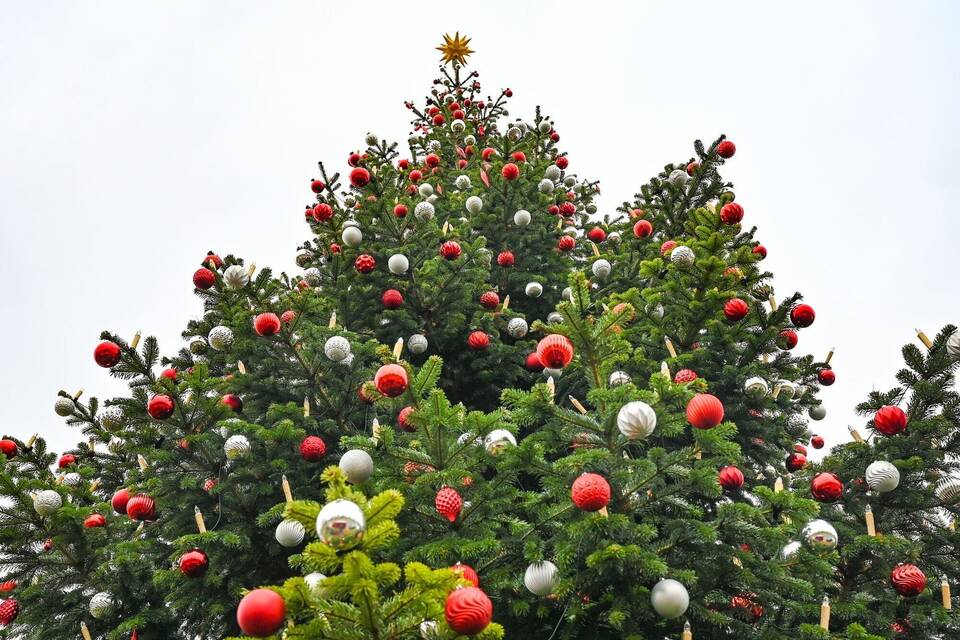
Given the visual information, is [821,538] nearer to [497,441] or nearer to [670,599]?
[670,599]

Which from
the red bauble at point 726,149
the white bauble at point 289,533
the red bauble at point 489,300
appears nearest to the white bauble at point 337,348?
the white bauble at point 289,533

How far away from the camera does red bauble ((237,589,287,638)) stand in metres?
2.34

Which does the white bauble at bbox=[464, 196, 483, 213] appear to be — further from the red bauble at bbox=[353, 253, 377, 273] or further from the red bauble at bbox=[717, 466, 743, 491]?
the red bauble at bbox=[717, 466, 743, 491]

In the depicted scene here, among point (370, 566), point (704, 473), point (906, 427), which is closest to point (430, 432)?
point (370, 566)

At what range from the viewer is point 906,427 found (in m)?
4.53

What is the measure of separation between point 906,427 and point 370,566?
4.21 metres

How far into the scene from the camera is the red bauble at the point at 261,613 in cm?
234

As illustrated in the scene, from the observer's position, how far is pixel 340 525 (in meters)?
2.26

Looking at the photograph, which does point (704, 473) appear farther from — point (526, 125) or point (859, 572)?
point (526, 125)

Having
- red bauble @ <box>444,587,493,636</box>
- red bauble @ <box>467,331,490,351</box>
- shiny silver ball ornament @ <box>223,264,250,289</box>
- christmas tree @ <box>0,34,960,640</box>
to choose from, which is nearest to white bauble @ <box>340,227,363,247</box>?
christmas tree @ <box>0,34,960,640</box>

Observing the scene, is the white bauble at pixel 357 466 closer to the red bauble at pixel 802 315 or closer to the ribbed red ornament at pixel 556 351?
the ribbed red ornament at pixel 556 351

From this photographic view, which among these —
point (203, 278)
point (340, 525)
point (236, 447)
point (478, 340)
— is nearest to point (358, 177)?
point (203, 278)

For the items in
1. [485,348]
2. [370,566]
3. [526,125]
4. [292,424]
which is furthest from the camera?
[526,125]

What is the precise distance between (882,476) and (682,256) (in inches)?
87.9
